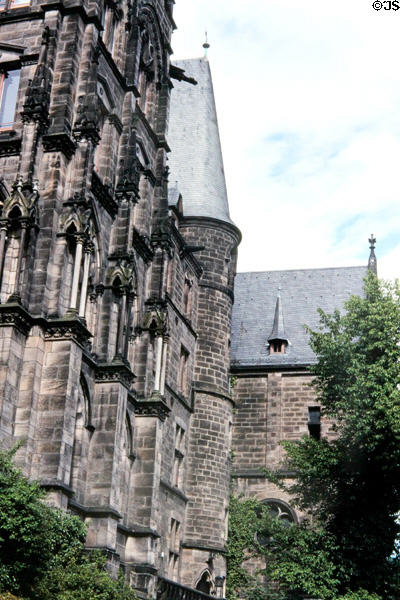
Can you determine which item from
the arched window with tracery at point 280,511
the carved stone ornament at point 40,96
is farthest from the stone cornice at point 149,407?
the arched window with tracery at point 280,511

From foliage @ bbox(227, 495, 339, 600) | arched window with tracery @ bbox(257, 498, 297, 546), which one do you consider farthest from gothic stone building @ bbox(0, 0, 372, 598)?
foliage @ bbox(227, 495, 339, 600)

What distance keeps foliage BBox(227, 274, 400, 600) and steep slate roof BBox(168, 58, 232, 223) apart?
27.8ft

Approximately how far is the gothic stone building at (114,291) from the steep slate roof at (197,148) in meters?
0.10

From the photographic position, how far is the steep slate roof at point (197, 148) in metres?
39.5

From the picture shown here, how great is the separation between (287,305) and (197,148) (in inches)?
368

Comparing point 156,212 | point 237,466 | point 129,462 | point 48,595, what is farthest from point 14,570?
point 237,466

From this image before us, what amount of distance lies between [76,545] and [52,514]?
1508 mm

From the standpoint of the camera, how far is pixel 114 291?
25594mm

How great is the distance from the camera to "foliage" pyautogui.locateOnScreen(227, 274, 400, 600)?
99.1 feet

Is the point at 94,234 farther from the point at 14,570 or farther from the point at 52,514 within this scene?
the point at 14,570

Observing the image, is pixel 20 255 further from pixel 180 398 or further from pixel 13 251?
pixel 180 398

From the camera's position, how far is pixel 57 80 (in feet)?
79.8

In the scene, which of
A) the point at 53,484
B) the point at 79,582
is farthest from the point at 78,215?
the point at 79,582

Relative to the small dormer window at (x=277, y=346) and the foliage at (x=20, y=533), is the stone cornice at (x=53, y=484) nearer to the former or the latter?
the foliage at (x=20, y=533)
